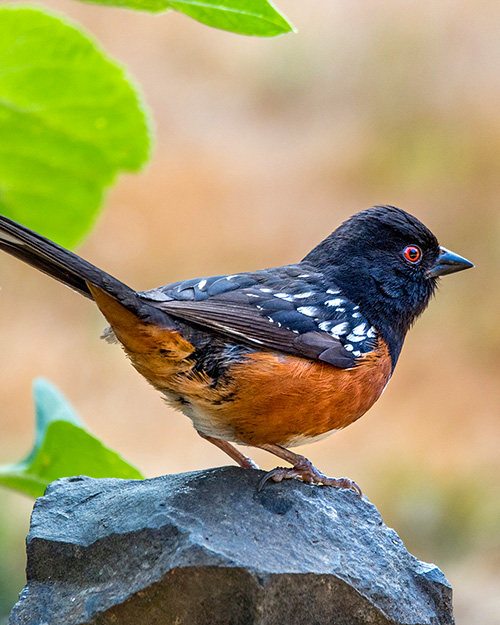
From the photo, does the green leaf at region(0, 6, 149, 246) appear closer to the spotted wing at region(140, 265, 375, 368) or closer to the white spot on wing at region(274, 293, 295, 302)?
the spotted wing at region(140, 265, 375, 368)

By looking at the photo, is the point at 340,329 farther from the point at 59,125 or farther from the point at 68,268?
Answer: the point at 59,125

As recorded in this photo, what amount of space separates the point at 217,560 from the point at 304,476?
1.95 ft

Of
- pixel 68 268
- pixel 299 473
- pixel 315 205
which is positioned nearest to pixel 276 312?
pixel 299 473

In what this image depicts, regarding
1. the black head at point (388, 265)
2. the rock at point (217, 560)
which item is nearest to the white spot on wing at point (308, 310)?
the black head at point (388, 265)

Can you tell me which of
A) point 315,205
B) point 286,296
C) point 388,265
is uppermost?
point 315,205

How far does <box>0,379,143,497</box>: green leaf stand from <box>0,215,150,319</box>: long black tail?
1.42 feet

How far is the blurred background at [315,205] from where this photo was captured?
7.35m

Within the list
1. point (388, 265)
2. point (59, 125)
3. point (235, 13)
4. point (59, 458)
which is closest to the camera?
point (235, 13)

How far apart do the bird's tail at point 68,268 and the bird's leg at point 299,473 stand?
1.90ft

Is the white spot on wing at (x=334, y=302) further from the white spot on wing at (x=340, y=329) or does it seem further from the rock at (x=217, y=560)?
the rock at (x=217, y=560)

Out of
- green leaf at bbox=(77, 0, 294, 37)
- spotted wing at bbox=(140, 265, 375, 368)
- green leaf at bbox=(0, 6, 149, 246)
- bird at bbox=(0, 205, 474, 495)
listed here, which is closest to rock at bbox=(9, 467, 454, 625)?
bird at bbox=(0, 205, 474, 495)

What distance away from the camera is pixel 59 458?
2.50 metres

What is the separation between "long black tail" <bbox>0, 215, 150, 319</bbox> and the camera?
1.97 meters

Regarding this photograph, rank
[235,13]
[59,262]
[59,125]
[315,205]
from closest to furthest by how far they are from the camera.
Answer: [235,13] → [59,262] → [59,125] → [315,205]
